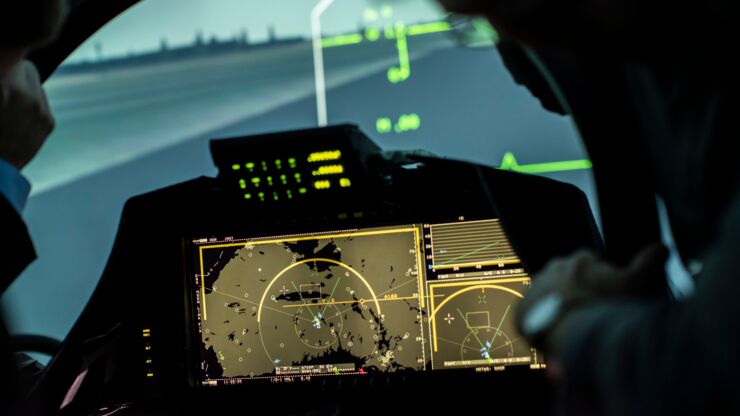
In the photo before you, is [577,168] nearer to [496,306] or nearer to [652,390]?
[496,306]

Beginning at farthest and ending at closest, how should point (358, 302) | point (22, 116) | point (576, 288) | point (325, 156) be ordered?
point (358, 302) → point (325, 156) → point (22, 116) → point (576, 288)

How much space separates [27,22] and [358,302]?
932mm

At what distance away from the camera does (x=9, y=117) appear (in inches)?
32.0

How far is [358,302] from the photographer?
56.6 inches

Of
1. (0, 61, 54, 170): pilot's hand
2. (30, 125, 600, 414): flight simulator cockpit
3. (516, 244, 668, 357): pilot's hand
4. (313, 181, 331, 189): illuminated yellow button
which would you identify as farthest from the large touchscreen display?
(516, 244, 668, 357): pilot's hand

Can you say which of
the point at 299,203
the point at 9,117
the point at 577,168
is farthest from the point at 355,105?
the point at 9,117

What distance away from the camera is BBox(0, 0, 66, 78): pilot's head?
579 mm

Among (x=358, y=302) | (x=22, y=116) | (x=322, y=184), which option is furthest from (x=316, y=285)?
(x=22, y=116)

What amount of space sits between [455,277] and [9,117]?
0.82 m

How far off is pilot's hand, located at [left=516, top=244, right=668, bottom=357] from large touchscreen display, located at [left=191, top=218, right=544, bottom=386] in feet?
2.62

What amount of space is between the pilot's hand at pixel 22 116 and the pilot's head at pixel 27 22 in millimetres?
182

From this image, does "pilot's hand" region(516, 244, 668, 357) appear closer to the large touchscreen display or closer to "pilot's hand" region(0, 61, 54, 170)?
"pilot's hand" region(0, 61, 54, 170)

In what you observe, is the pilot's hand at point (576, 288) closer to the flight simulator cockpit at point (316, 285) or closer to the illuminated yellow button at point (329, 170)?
the flight simulator cockpit at point (316, 285)

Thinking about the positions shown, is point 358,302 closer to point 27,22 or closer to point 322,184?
point 322,184
